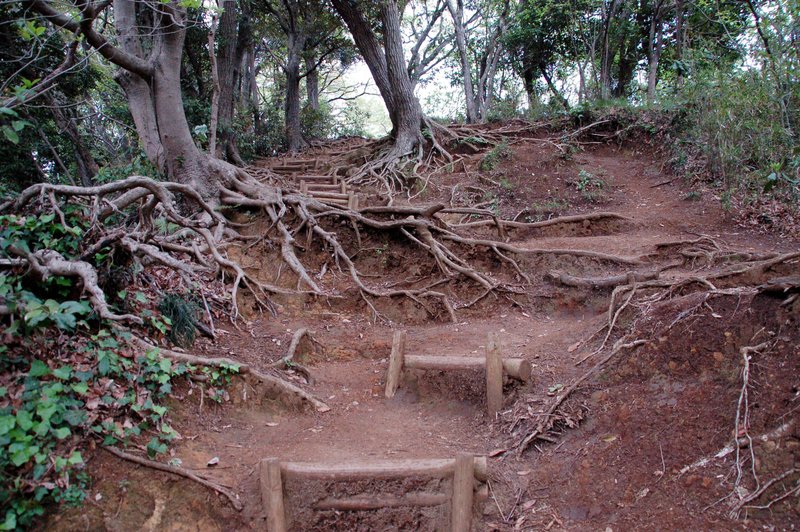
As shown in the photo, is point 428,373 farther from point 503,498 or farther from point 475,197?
point 475,197

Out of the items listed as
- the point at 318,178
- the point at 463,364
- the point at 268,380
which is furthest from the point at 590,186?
the point at 268,380

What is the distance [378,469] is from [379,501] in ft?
0.84

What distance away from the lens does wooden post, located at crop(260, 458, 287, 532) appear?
3.28 meters

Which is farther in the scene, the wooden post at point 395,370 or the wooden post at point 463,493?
the wooden post at point 395,370

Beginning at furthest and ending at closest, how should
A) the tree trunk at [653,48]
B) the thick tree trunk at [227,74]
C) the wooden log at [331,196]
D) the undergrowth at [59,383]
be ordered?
the tree trunk at [653,48] < the thick tree trunk at [227,74] < the wooden log at [331,196] < the undergrowth at [59,383]

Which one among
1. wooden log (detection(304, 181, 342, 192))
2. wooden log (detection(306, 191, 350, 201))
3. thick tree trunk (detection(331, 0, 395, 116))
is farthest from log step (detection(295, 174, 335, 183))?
thick tree trunk (detection(331, 0, 395, 116))

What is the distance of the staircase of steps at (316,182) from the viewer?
9.00m

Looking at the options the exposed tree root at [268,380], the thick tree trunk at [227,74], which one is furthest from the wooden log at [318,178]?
the exposed tree root at [268,380]

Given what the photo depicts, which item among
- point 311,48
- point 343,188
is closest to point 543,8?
point 311,48

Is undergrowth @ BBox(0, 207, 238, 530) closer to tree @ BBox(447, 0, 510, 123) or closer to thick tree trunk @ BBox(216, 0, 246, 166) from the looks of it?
thick tree trunk @ BBox(216, 0, 246, 166)

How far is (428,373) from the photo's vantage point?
489 centimetres

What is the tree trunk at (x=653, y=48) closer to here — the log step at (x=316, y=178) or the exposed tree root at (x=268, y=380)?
the log step at (x=316, y=178)

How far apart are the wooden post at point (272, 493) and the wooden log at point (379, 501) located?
0.94 feet

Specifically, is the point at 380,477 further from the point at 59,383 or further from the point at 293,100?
the point at 293,100
